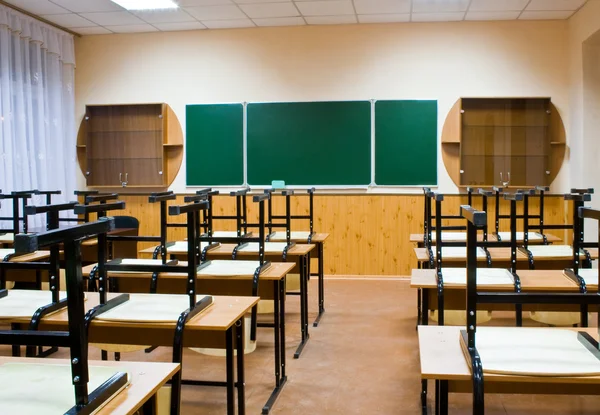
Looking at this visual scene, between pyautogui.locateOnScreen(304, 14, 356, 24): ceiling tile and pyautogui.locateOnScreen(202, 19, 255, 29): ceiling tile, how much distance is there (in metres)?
0.73

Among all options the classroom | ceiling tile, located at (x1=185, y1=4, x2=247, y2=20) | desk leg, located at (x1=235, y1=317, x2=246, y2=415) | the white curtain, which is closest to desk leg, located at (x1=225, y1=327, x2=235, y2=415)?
desk leg, located at (x1=235, y1=317, x2=246, y2=415)

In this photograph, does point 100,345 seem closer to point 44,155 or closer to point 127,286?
point 127,286

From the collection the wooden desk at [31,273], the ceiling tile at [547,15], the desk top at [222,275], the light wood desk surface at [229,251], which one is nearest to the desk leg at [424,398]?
the desk top at [222,275]

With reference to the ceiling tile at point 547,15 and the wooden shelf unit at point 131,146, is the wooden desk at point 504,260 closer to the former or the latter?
the ceiling tile at point 547,15

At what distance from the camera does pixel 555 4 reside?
238 inches

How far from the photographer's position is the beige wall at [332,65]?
6688 mm

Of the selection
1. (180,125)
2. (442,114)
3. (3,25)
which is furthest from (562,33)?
(3,25)

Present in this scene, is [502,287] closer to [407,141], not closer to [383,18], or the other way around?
[407,141]

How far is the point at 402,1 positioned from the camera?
6023 mm

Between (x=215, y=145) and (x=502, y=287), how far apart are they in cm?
490

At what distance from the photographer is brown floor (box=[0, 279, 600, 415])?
3076mm

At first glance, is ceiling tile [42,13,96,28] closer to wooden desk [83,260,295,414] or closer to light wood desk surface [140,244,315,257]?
light wood desk surface [140,244,315,257]

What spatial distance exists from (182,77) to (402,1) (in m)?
2.89

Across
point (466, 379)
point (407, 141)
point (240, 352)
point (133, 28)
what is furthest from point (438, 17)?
point (466, 379)
